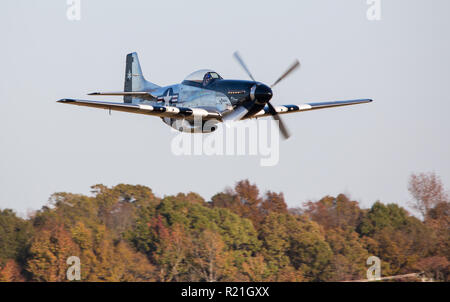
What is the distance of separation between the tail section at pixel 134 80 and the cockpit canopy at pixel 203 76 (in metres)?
4.13

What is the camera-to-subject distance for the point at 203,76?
2933 centimetres

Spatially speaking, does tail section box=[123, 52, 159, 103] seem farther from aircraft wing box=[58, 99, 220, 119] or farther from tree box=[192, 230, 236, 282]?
tree box=[192, 230, 236, 282]

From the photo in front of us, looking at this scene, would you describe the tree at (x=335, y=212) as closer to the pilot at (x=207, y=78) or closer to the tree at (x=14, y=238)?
the tree at (x=14, y=238)

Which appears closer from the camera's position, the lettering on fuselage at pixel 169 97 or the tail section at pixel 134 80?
the lettering on fuselage at pixel 169 97

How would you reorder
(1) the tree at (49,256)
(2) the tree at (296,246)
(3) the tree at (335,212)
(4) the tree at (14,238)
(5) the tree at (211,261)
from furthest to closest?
(3) the tree at (335,212) < (2) the tree at (296,246) < (5) the tree at (211,261) < (4) the tree at (14,238) < (1) the tree at (49,256)

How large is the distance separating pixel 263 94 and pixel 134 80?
1069 centimetres

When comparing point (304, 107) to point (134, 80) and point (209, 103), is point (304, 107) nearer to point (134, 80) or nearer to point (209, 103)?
point (209, 103)

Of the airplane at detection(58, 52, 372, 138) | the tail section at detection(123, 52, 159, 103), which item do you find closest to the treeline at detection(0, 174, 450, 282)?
the tail section at detection(123, 52, 159, 103)

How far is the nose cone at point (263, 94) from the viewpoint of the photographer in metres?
26.9

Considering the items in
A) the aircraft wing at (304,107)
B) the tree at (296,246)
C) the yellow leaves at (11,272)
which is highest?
the aircraft wing at (304,107)

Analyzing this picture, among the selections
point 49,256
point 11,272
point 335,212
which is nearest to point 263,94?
point 49,256

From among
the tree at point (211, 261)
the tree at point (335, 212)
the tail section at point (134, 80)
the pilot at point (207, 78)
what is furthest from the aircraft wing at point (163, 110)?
the tree at point (335, 212)

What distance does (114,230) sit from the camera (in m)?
60.2
